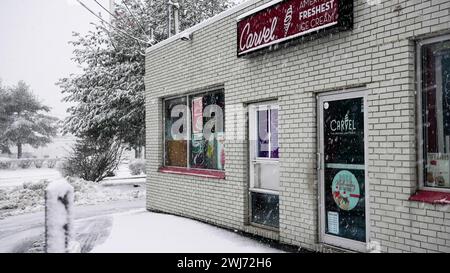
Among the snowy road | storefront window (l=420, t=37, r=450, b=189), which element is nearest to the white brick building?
storefront window (l=420, t=37, r=450, b=189)

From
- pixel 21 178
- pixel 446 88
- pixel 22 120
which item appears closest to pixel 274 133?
pixel 446 88

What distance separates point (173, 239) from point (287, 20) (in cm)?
383

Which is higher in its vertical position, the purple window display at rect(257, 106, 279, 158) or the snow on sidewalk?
the purple window display at rect(257, 106, 279, 158)

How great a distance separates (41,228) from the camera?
8211 millimetres

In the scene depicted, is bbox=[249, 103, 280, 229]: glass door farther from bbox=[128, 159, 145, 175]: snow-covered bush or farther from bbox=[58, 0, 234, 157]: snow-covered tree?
bbox=[128, 159, 145, 175]: snow-covered bush

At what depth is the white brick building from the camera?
→ 4340mm

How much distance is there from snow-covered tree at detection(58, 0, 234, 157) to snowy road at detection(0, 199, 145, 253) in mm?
7714

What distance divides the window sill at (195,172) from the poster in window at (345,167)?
2.43 meters

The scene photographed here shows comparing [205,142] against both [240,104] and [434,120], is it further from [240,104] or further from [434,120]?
[434,120]

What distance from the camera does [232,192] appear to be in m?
7.06

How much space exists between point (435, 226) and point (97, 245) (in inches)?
188

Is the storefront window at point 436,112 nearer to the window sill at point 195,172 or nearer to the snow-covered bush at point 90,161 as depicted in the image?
the window sill at point 195,172

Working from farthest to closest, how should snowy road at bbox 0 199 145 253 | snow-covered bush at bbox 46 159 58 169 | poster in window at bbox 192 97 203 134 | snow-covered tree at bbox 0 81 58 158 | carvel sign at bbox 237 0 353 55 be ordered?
snow-covered tree at bbox 0 81 58 158
snow-covered bush at bbox 46 159 58 169
poster in window at bbox 192 97 203 134
snowy road at bbox 0 199 145 253
carvel sign at bbox 237 0 353 55
